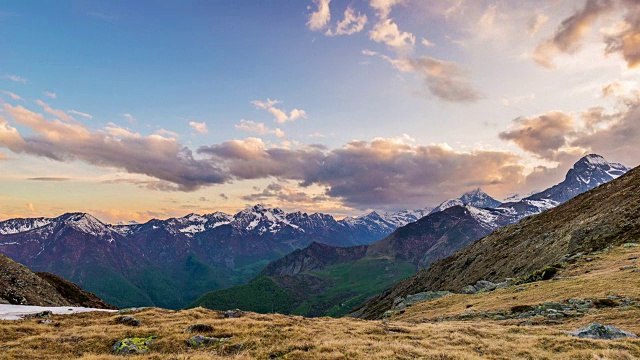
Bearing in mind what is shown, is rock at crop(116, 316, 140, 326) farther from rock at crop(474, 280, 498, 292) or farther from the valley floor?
rock at crop(474, 280, 498, 292)

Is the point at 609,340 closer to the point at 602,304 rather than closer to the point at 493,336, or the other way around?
the point at 493,336

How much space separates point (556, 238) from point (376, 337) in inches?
2826

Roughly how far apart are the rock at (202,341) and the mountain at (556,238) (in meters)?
55.9

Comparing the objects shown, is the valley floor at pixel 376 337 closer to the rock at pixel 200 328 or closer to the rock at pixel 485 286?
the rock at pixel 200 328

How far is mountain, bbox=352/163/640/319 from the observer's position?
57.2m

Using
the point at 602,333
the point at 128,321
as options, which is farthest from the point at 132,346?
the point at 602,333

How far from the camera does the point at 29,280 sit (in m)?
70.9

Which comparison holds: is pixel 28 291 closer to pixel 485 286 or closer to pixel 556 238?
pixel 485 286

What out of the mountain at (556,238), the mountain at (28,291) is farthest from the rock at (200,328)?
the mountain at (28,291)

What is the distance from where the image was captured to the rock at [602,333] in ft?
65.8

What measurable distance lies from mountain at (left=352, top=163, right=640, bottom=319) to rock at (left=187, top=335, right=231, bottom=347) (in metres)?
55.9

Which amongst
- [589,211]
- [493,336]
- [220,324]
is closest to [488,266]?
[589,211]

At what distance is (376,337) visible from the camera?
23.8 metres

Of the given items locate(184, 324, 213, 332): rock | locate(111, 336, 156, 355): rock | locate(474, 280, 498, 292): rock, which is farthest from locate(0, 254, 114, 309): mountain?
locate(474, 280, 498, 292): rock
